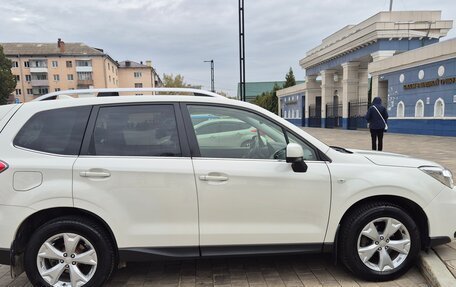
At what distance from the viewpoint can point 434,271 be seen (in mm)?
3146

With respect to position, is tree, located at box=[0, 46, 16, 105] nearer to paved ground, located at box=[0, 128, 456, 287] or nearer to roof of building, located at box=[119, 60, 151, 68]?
roof of building, located at box=[119, 60, 151, 68]

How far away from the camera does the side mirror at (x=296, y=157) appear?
2945 mm

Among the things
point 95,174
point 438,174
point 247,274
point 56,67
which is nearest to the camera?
point 95,174

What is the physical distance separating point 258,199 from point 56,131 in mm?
1865

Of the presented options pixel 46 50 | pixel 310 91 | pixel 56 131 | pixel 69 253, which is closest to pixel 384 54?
pixel 310 91

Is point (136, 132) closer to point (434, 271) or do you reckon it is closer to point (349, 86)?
point (434, 271)

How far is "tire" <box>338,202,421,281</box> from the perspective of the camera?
10.4 feet

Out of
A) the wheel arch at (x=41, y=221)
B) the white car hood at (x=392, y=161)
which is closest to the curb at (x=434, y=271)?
the white car hood at (x=392, y=161)

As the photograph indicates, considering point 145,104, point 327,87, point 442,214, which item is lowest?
point 442,214

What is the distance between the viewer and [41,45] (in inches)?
2876

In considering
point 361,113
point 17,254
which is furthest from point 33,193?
point 361,113

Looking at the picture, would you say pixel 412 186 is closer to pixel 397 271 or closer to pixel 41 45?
pixel 397 271

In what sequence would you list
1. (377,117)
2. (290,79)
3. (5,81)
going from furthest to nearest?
(290,79), (5,81), (377,117)

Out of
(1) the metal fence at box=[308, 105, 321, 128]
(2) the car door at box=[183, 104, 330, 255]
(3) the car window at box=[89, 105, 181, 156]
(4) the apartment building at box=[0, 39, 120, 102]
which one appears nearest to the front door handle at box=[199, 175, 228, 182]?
(2) the car door at box=[183, 104, 330, 255]
